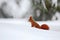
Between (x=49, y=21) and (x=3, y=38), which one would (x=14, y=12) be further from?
(x=3, y=38)

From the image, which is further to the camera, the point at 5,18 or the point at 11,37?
the point at 5,18

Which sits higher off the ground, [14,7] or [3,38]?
[14,7]

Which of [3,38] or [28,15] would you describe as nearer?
[3,38]

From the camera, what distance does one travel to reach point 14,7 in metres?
1.00

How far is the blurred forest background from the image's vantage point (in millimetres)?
998

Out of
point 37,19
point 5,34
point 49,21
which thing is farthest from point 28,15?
point 5,34

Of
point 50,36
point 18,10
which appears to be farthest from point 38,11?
Result: point 50,36

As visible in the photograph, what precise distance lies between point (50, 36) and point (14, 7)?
0.52 m

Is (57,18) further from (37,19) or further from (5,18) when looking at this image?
(5,18)

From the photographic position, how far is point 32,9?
1.02 metres

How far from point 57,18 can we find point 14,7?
0.40 meters

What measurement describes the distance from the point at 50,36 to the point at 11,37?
20cm

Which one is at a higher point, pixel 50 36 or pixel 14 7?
pixel 14 7

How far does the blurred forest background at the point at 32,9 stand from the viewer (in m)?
1.00
